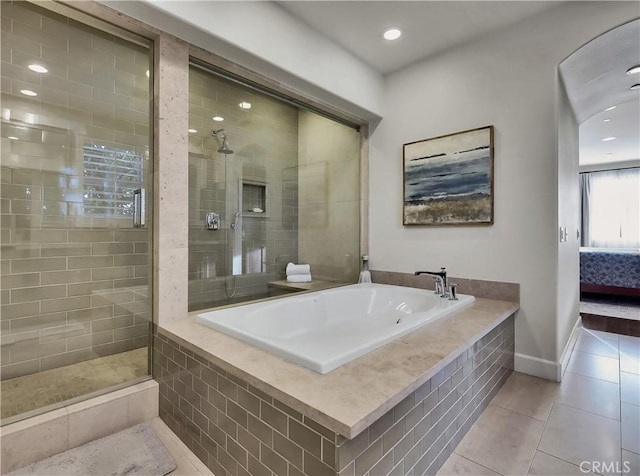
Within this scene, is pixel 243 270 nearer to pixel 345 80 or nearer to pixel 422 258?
pixel 422 258

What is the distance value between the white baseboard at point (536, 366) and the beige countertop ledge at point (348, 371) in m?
0.87

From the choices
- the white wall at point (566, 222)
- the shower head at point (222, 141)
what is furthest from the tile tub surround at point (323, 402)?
the shower head at point (222, 141)

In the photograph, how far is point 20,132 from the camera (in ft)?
6.38

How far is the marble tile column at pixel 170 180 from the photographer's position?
186cm

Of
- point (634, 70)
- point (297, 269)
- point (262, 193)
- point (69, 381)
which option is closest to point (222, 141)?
point (262, 193)

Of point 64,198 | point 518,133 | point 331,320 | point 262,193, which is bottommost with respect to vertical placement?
point 331,320

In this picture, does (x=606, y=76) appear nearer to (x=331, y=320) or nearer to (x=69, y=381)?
(x=331, y=320)

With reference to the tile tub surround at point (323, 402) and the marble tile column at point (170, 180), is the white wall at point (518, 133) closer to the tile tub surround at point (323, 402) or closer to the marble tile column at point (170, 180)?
the tile tub surround at point (323, 402)

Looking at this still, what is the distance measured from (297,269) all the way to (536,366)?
1999 mm

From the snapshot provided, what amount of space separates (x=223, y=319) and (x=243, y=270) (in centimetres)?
94

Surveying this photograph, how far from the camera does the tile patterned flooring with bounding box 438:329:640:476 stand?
1.42 meters

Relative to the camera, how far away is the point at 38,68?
6.60ft

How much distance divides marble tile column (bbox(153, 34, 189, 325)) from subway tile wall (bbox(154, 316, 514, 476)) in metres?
0.25

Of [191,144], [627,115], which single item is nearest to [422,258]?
[191,144]
